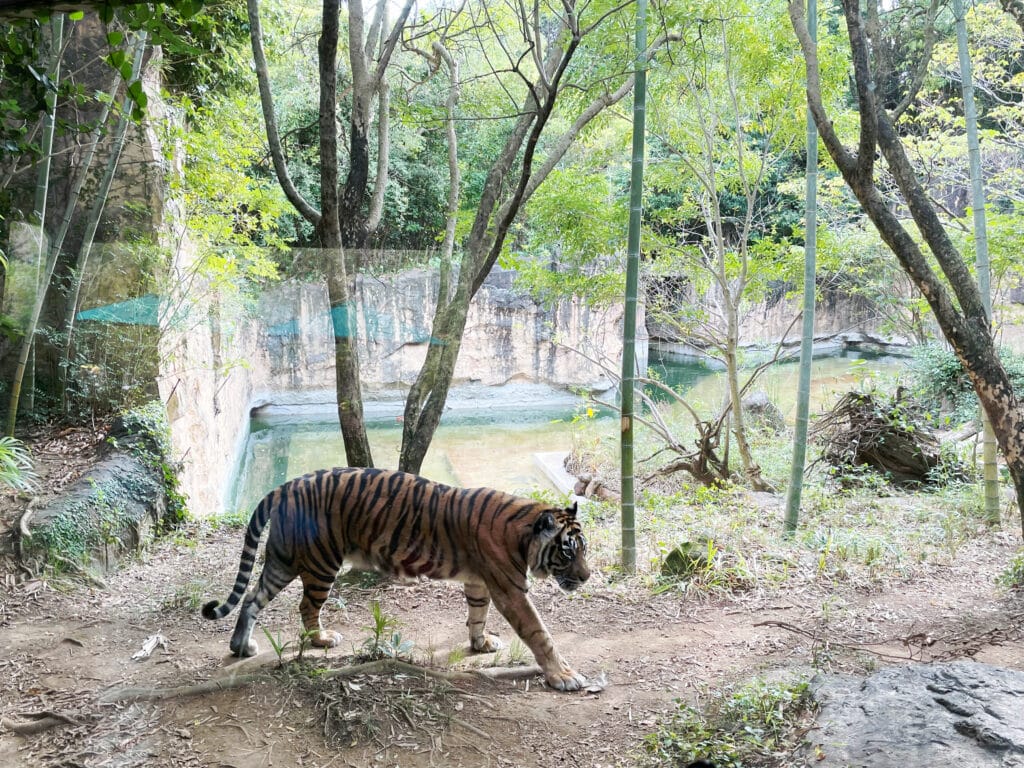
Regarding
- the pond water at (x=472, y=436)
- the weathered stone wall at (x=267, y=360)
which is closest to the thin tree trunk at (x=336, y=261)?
the weathered stone wall at (x=267, y=360)

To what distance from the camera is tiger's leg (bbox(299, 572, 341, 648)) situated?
11.9 feet

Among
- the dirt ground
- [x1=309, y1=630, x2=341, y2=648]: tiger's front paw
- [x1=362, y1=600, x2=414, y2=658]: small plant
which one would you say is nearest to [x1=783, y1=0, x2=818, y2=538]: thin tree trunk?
the dirt ground

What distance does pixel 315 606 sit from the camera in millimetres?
3674

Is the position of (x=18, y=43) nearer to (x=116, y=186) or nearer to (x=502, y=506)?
(x=502, y=506)

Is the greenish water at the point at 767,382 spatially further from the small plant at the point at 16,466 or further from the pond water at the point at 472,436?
the small plant at the point at 16,466

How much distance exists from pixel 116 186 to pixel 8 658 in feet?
14.9

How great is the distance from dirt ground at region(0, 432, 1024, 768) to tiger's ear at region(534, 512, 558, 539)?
706 mm

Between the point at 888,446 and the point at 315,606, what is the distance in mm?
6806

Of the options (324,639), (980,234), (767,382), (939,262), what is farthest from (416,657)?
(767,382)

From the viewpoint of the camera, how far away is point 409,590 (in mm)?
4703

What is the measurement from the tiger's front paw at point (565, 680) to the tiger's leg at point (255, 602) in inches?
53.3

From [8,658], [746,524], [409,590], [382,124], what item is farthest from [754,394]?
[8,658]

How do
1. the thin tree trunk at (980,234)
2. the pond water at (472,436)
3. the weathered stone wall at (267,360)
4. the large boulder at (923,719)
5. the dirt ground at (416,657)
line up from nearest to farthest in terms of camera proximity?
the large boulder at (923,719), the dirt ground at (416,657), the thin tree trunk at (980,234), the pond water at (472,436), the weathered stone wall at (267,360)

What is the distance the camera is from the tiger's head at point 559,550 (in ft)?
11.4
